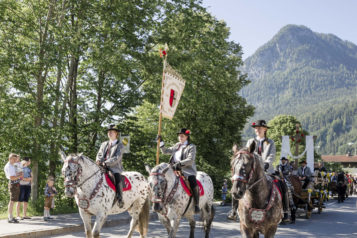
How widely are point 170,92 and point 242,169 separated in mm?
6540

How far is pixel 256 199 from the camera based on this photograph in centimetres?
688

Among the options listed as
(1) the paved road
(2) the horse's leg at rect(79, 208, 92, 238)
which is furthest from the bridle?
(1) the paved road

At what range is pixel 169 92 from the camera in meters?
12.4

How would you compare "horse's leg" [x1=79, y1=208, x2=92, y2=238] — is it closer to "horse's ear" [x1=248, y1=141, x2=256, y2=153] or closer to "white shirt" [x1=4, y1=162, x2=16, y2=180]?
"horse's ear" [x1=248, y1=141, x2=256, y2=153]

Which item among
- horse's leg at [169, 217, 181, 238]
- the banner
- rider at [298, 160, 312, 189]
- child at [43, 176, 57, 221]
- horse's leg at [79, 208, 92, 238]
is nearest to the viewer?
horse's leg at [169, 217, 181, 238]

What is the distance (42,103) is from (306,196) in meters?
11.5

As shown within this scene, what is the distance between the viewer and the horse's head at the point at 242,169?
603cm

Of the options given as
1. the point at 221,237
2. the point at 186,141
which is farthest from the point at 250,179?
the point at 221,237

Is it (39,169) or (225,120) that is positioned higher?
(225,120)

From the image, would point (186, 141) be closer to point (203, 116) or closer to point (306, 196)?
point (306, 196)

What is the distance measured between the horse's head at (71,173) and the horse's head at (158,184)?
4.97 ft

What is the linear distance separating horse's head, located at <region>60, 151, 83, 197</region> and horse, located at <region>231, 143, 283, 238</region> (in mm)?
3367

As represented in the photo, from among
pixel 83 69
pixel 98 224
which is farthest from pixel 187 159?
pixel 83 69

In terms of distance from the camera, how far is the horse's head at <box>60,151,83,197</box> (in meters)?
8.02
